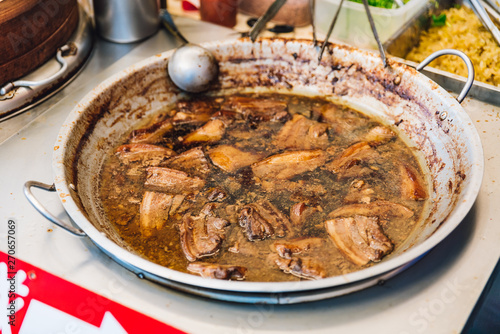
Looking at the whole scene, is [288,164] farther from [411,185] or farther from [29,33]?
[29,33]

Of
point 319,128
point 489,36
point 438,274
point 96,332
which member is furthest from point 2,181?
point 489,36

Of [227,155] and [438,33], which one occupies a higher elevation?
[438,33]

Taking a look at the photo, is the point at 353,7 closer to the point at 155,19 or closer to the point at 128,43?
the point at 155,19

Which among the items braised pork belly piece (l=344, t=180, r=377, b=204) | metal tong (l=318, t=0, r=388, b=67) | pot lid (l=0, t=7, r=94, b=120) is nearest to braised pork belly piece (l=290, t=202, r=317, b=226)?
braised pork belly piece (l=344, t=180, r=377, b=204)

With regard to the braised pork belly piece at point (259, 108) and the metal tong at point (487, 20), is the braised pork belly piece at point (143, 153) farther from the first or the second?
the metal tong at point (487, 20)

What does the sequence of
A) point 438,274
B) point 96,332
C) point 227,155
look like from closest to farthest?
point 96,332
point 438,274
point 227,155

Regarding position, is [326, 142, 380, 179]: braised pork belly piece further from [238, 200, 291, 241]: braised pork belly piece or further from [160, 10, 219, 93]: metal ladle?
[160, 10, 219, 93]: metal ladle
